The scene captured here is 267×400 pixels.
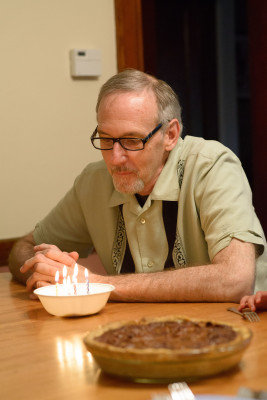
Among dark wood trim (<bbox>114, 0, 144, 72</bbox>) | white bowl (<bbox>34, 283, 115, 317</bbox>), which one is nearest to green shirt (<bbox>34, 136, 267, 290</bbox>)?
white bowl (<bbox>34, 283, 115, 317</bbox>)

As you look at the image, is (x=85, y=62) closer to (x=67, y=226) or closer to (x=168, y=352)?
(x=67, y=226)

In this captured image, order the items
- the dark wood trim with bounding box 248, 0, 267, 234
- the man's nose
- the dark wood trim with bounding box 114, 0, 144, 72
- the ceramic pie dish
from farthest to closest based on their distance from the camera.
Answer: the dark wood trim with bounding box 248, 0, 267, 234
the dark wood trim with bounding box 114, 0, 144, 72
the man's nose
the ceramic pie dish

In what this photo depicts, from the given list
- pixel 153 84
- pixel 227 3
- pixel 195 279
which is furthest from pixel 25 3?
pixel 227 3

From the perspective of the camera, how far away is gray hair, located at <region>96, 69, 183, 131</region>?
2085mm

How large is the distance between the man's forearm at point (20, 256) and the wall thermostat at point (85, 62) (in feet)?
3.10

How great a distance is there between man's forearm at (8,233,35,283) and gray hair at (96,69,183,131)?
0.59 m

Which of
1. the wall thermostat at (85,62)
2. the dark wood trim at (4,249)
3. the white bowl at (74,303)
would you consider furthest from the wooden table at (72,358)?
the wall thermostat at (85,62)

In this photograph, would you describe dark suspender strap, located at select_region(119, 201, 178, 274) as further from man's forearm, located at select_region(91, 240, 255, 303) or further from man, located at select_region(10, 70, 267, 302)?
man's forearm, located at select_region(91, 240, 255, 303)

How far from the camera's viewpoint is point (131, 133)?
2.04 metres

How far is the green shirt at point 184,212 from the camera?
6.18 ft

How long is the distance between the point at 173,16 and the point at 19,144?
10.1ft

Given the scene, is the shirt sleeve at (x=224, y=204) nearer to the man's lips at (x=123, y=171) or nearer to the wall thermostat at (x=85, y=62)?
the man's lips at (x=123, y=171)

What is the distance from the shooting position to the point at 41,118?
9.81 ft

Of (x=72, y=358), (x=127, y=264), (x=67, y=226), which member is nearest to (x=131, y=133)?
(x=127, y=264)
